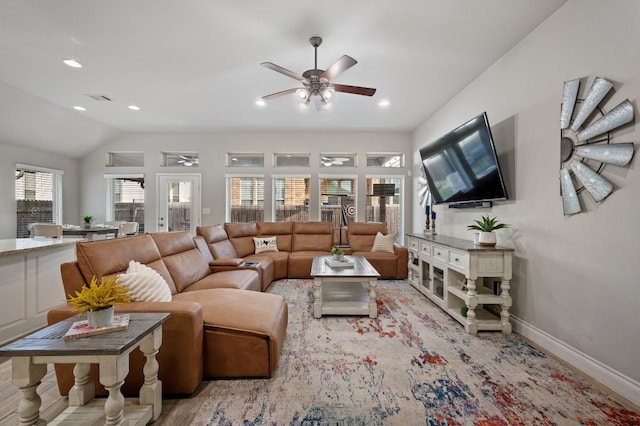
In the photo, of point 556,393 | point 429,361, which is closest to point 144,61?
point 429,361

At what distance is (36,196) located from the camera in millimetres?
4977

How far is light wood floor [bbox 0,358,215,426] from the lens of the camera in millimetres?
1432

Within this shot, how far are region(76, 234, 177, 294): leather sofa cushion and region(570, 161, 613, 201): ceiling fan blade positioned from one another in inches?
135

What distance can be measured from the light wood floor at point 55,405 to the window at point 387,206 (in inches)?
186

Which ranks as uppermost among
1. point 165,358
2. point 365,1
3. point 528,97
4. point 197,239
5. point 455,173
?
point 365,1

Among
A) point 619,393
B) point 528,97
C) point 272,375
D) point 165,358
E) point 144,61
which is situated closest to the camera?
point 165,358

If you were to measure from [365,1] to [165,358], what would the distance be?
2898 millimetres

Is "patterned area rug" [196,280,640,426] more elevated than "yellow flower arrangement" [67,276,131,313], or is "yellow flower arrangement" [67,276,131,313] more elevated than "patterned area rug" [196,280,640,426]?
"yellow flower arrangement" [67,276,131,313]

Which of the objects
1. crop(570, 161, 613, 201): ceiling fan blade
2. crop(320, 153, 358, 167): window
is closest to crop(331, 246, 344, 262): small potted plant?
crop(570, 161, 613, 201): ceiling fan blade

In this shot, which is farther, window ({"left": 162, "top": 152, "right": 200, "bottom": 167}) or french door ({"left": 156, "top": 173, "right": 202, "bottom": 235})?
window ({"left": 162, "top": 152, "right": 200, "bottom": 167})

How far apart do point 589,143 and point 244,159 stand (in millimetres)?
5473

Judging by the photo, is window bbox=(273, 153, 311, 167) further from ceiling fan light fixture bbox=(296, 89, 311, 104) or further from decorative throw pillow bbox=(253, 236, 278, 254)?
ceiling fan light fixture bbox=(296, 89, 311, 104)

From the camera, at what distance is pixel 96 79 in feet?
11.0

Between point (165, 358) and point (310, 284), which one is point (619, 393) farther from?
point (310, 284)
